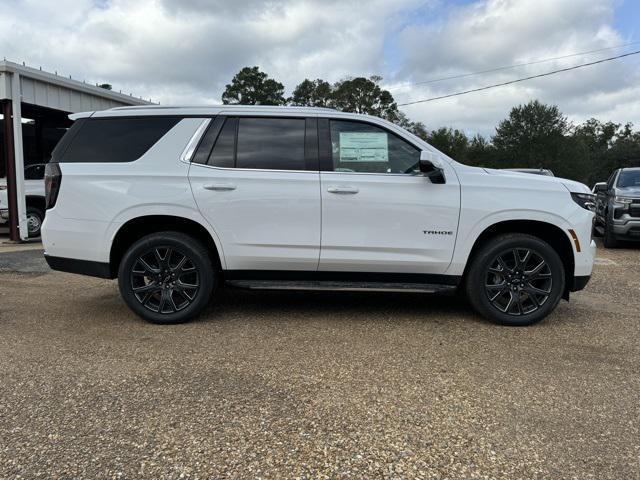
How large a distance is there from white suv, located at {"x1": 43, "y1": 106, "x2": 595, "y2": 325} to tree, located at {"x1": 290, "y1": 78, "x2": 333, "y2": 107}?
2011 inches

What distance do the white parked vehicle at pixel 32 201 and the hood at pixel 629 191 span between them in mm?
12110

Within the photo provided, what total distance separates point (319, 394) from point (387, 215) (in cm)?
180

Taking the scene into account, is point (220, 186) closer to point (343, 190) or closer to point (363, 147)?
point (343, 190)

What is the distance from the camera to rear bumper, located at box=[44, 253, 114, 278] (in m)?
4.54

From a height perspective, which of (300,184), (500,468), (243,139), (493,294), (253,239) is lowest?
(500,468)

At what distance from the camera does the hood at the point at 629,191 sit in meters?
10.0

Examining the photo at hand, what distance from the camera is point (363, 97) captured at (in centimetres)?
5578

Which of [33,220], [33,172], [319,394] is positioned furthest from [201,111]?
[33,172]

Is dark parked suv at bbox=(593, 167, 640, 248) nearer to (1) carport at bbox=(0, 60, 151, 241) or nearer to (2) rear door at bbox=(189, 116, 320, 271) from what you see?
(2) rear door at bbox=(189, 116, 320, 271)

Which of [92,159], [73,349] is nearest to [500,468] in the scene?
[73,349]

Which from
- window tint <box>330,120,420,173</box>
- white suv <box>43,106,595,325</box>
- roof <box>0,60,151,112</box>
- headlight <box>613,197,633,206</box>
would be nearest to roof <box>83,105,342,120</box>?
white suv <box>43,106,595,325</box>

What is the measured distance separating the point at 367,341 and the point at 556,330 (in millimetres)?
1751

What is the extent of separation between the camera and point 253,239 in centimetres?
448

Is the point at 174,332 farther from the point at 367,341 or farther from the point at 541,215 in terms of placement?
the point at 541,215
